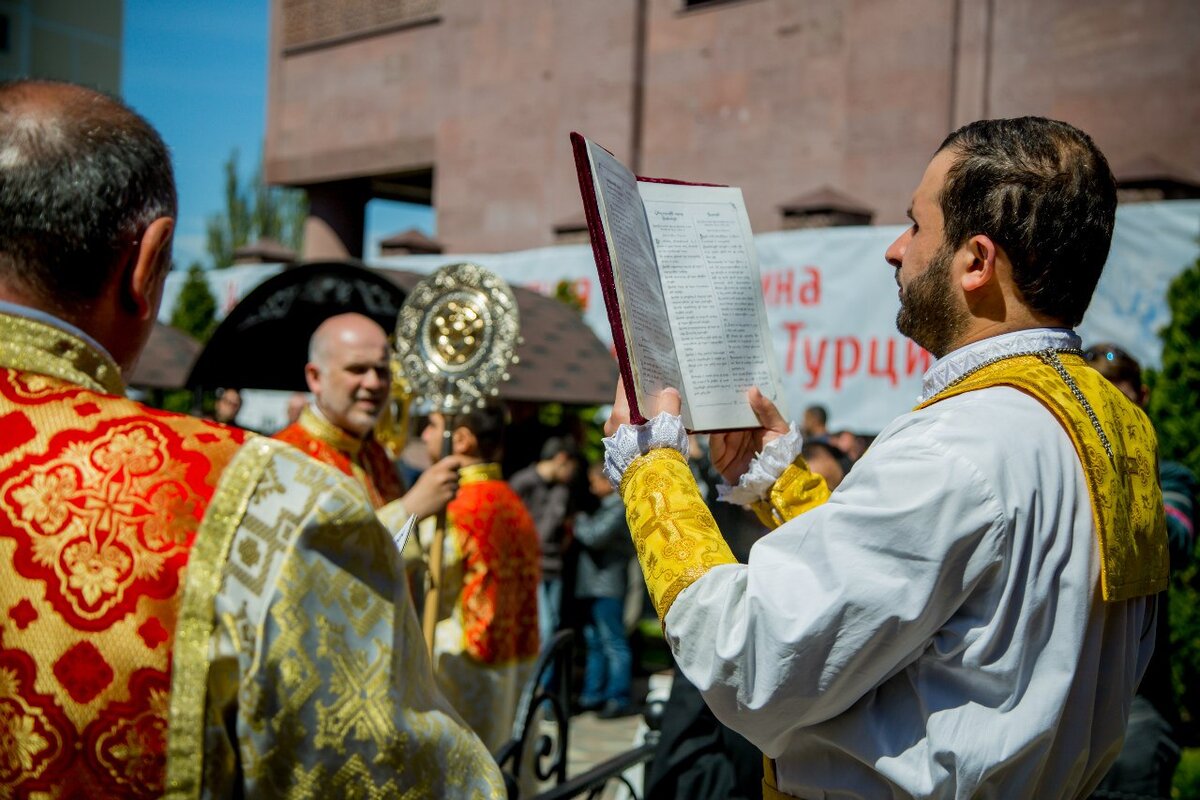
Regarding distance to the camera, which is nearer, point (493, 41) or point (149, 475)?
point (149, 475)

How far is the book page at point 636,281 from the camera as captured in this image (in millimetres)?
1967

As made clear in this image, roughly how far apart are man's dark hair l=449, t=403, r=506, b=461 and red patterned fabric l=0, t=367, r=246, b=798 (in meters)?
3.61

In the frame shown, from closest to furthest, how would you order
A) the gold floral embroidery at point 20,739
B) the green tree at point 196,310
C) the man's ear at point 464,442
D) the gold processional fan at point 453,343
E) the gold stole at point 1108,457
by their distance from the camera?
the gold floral embroidery at point 20,739 < the gold stole at point 1108,457 < the gold processional fan at point 453,343 < the man's ear at point 464,442 < the green tree at point 196,310

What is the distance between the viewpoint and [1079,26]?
9.72 meters

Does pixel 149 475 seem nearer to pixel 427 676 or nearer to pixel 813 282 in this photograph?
pixel 427 676

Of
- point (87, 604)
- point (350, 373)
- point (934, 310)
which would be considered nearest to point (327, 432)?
point (350, 373)

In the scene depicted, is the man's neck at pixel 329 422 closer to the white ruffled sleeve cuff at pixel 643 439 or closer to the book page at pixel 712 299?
the book page at pixel 712 299

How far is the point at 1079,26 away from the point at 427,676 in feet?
32.0

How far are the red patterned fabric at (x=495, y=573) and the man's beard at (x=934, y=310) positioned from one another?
3079 mm

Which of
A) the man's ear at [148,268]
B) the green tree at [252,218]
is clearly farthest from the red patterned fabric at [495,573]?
the green tree at [252,218]

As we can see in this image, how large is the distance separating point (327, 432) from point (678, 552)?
3.04m

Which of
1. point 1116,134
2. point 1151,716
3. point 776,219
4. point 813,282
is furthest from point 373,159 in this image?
point 1151,716

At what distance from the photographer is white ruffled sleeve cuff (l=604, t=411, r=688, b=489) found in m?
2.05

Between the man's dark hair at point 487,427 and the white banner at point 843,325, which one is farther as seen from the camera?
the white banner at point 843,325
